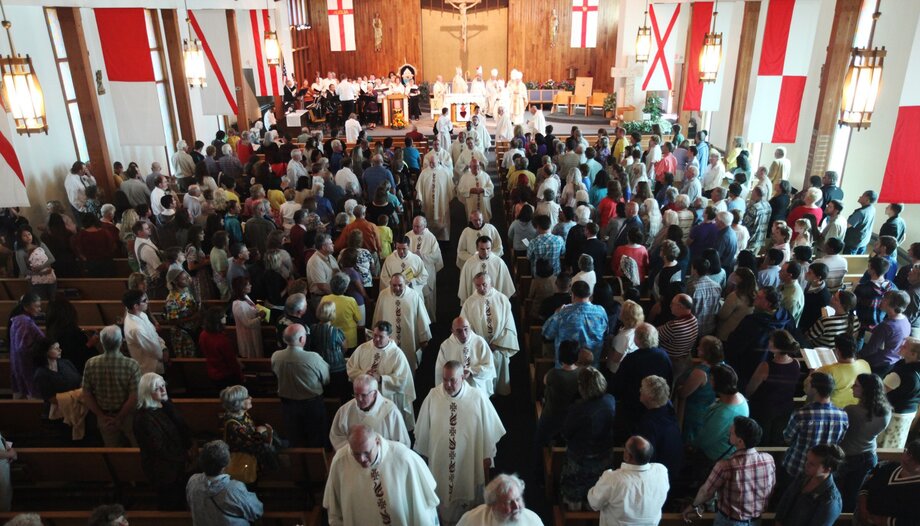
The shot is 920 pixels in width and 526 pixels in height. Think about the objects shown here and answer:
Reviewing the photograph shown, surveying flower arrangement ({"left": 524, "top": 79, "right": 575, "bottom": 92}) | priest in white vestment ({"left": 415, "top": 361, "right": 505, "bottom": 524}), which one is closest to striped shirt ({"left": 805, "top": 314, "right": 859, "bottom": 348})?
priest in white vestment ({"left": 415, "top": 361, "right": 505, "bottom": 524})

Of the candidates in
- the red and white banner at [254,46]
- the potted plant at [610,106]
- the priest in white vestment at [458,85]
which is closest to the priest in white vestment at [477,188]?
the red and white banner at [254,46]

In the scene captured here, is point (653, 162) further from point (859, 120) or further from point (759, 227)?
point (859, 120)

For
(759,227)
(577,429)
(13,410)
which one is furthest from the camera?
(759,227)

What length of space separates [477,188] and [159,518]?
7.38m

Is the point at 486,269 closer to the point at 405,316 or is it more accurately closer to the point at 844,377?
the point at 405,316

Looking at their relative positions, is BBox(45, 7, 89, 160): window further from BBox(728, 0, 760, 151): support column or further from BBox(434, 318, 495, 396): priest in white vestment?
BBox(728, 0, 760, 151): support column

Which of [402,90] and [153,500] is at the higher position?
[402,90]

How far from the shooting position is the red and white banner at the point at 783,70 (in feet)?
33.1

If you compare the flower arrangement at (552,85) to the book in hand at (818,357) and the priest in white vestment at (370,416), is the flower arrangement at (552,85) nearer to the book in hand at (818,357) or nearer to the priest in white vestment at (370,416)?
the book in hand at (818,357)

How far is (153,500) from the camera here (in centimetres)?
534

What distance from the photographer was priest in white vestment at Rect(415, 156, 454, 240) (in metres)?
10.8

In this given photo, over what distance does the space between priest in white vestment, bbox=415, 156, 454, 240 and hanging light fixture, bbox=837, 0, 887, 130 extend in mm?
6411

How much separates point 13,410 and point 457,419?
4138mm

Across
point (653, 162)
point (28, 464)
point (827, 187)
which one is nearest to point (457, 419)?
point (28, 464)
